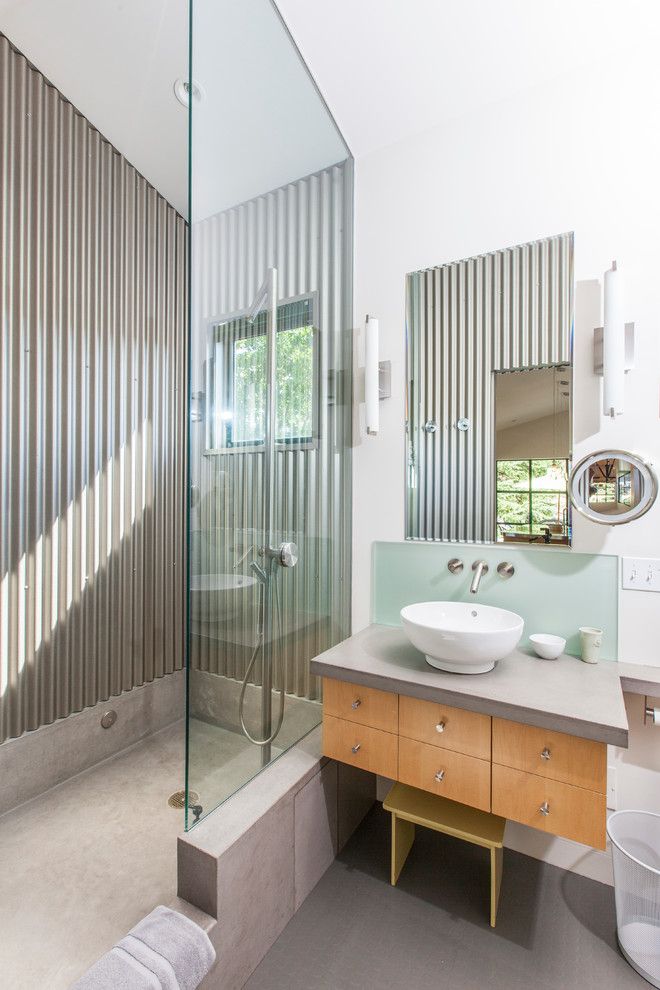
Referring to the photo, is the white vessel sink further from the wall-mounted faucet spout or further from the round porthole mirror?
→ the round porthole mirror

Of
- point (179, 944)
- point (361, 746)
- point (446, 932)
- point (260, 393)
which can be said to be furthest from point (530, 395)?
point (179, 944)

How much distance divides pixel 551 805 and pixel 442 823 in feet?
1.51

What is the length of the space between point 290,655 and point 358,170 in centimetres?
213

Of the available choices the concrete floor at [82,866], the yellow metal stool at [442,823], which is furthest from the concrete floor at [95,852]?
the yellow metal stool at [442,823]

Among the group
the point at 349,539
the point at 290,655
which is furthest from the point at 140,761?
the point at 349,539

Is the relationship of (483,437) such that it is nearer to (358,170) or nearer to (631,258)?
(631,258)

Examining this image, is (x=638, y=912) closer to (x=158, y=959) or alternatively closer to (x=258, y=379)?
(x=158, y=959)

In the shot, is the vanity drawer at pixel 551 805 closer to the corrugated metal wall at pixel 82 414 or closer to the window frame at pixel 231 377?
the window frame at pixel 231 377

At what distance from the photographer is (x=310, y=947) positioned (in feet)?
4.82

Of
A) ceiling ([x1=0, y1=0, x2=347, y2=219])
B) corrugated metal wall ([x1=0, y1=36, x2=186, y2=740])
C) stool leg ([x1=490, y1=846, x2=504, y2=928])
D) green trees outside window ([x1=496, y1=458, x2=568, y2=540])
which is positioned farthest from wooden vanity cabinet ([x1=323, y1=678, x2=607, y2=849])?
ceiling ([x1=0, y1=0, x2=347, y2=219])

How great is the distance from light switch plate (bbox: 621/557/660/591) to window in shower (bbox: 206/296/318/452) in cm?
120

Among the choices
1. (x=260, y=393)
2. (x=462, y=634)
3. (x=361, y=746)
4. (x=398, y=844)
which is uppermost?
(x=260, y=393)

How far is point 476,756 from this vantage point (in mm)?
1422

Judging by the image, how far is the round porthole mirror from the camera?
5.26ft
